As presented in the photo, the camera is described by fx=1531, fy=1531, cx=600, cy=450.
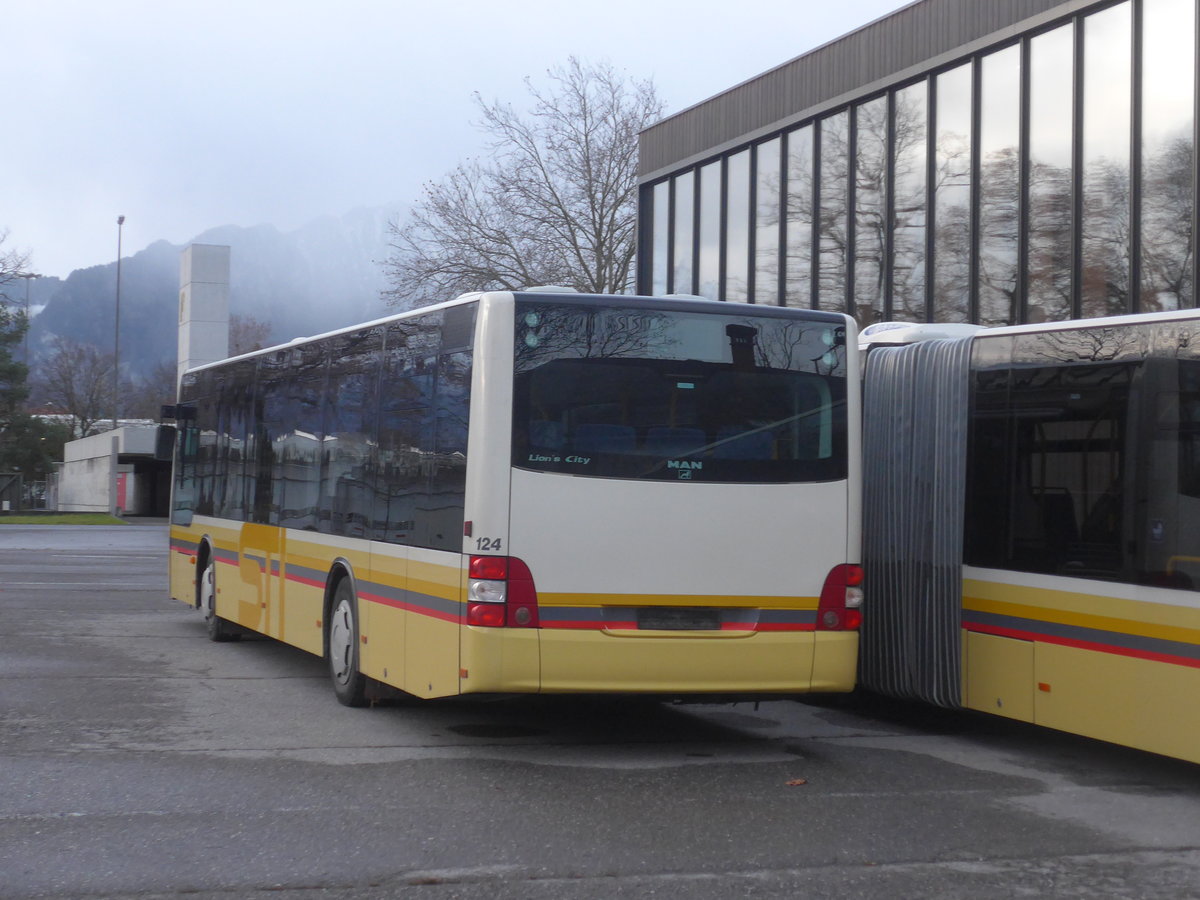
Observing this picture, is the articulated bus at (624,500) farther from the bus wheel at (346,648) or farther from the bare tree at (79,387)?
the bare tree at (79,387)

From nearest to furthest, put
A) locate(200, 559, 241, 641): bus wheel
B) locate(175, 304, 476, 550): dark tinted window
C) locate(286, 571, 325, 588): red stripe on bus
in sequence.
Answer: locate(175, 304, 476, 550): dark tinted window
locate(286, 571, 325, 588): red stripe on bus
locate(200, 559, 241, 641): bus wheel

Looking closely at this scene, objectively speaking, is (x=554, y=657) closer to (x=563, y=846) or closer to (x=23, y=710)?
(x=563, y=846)

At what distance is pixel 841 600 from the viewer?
8.66 metres

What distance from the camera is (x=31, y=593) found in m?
20.2

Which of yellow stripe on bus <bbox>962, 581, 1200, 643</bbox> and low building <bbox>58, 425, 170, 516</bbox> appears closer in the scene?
yellow stripe on bus <bbox>962, 581, 1200, 643</bbox>

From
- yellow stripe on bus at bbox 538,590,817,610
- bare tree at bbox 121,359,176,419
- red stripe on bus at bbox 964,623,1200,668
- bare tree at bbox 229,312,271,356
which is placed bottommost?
red stripe on bus at bbox 964,623,1200,668

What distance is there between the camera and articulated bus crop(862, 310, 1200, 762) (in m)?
7.83

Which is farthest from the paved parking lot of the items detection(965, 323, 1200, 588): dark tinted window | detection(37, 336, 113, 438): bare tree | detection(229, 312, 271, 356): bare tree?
detection(229, 312, 271, 356): bare tree

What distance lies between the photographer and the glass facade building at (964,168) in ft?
59.4

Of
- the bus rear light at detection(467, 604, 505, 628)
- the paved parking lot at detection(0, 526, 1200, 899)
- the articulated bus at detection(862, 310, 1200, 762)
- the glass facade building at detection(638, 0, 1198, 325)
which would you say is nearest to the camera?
the paved parking lot at detection(0, 526, 1200, 899)

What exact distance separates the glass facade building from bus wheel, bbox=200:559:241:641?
36.0ft

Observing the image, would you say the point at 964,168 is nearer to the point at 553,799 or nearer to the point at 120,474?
the point at 553,799

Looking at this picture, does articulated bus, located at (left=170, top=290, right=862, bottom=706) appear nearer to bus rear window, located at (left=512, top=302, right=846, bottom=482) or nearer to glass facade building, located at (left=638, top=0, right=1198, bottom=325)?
bus rear window, located at (left=512, top=302, right=846, bottom=482)

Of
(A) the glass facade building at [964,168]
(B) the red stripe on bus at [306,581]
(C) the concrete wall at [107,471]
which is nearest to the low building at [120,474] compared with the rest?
(C) the concrete wall at [107,471]
